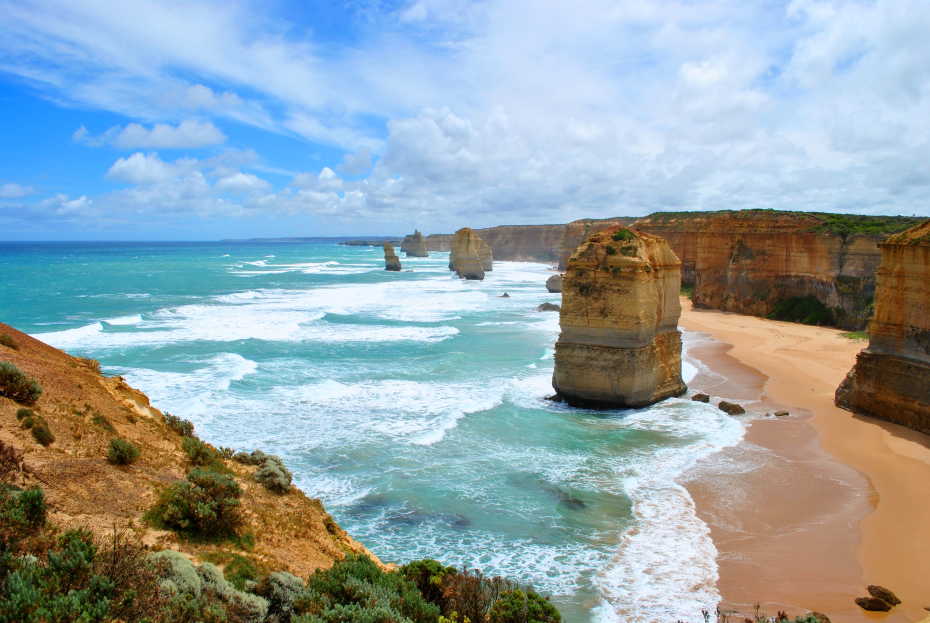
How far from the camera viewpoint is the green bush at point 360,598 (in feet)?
17.6

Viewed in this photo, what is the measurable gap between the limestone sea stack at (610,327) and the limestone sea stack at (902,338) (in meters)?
5.82

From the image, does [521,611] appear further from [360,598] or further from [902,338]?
[902,338]

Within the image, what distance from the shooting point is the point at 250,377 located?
21.9 m

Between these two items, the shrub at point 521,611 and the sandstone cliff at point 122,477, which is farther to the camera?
the shrub at point 521,611

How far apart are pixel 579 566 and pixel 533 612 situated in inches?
138

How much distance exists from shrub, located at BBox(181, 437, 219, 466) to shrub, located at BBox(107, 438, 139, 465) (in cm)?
105

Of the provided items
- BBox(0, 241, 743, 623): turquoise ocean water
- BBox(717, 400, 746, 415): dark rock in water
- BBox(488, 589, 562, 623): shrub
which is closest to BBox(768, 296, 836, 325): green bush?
BBox(0, 241, 743, 623): turquoise ocean water

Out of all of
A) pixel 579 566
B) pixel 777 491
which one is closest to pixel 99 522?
pixel 579 566

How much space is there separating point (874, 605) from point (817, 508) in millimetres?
3549

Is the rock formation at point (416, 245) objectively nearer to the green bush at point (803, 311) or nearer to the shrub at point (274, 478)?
the green bush at point (803, 311)

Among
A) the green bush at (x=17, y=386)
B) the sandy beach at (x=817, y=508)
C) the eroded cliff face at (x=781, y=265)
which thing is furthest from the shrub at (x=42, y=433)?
the eroded cliff face at (x=781, y=265)

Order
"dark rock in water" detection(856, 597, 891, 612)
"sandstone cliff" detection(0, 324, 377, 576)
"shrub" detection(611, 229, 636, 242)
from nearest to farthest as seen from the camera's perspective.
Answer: "sandstone cliff" detection(0, 324, 377, 576) < "dark rock in water" detection(856, 597, 891, 612) < "shrub" detection(611, 229, 636, 242)

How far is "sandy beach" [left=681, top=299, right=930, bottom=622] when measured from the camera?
920 cm

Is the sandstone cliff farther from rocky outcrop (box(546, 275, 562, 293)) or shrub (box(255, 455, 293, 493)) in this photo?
rocky outcrop (box(546, 275, 562, 293))
